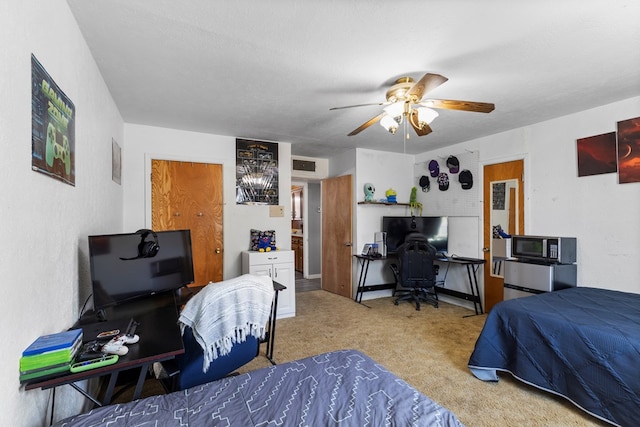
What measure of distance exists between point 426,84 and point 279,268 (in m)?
2.91

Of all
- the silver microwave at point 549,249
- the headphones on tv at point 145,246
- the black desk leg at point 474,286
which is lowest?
the black desk leg at point 474,286

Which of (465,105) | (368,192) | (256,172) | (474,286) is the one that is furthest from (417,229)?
(465,105)

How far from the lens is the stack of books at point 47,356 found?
108 cm

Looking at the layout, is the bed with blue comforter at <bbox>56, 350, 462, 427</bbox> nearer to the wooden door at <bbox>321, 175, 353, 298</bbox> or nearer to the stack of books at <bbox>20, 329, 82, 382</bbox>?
the stack of books at <bbox>20, 329, 82, 382</bbox>

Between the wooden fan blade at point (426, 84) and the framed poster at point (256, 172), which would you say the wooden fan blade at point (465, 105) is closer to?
the wooden fan blade at point (426, 84)

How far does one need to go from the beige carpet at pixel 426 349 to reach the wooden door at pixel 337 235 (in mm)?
437

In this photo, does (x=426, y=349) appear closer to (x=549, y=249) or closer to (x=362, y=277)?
(x=549, y=249)

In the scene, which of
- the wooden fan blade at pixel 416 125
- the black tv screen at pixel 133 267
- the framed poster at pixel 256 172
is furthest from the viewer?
the framed poster at pixel 256 172

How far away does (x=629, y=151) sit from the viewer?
2.92 metres

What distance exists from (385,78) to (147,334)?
95.3 inches

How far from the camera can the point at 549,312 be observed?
2293mm

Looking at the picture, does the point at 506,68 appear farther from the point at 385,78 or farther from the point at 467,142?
the point at 467,142

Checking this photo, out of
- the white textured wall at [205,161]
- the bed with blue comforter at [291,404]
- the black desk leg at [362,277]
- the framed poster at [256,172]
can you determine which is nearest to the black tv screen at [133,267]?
the bed with blue comforter at [291,404]

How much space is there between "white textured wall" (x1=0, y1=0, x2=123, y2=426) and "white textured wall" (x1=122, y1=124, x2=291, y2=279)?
1.70 meters
